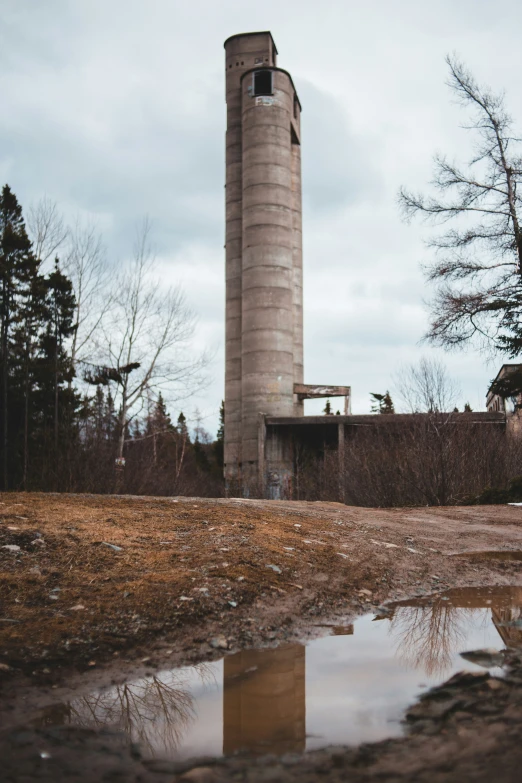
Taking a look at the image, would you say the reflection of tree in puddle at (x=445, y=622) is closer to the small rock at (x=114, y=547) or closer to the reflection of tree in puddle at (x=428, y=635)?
the reflection of tree in puddle at (x=428, y=635)

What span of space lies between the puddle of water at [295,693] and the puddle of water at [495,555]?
6.74ft

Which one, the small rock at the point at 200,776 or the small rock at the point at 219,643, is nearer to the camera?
the small rock at the point at 200,776

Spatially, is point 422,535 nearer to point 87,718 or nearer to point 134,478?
point 87,718

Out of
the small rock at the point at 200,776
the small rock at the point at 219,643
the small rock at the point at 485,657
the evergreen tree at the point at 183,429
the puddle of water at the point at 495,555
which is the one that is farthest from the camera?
the evergreen tree at the point at 183,429

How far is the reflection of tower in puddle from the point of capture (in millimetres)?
2229

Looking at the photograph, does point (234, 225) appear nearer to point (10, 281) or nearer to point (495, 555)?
point (10, 281)

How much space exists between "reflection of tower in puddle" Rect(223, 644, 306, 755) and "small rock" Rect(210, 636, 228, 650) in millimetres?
105

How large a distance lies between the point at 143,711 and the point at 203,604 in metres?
1.14

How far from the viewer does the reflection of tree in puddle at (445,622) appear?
312 cm

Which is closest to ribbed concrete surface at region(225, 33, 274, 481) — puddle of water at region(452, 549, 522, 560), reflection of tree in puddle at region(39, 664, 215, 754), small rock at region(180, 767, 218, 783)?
puddle of water at region(452, 549, 522, 560)

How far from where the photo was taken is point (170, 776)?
1.98 metres

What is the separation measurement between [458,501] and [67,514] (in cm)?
896

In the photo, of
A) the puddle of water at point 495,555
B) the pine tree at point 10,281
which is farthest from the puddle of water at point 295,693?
the pine tree at point 10,281

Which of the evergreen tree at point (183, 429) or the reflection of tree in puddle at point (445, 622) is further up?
the evergreen tree at point (183, 429)
